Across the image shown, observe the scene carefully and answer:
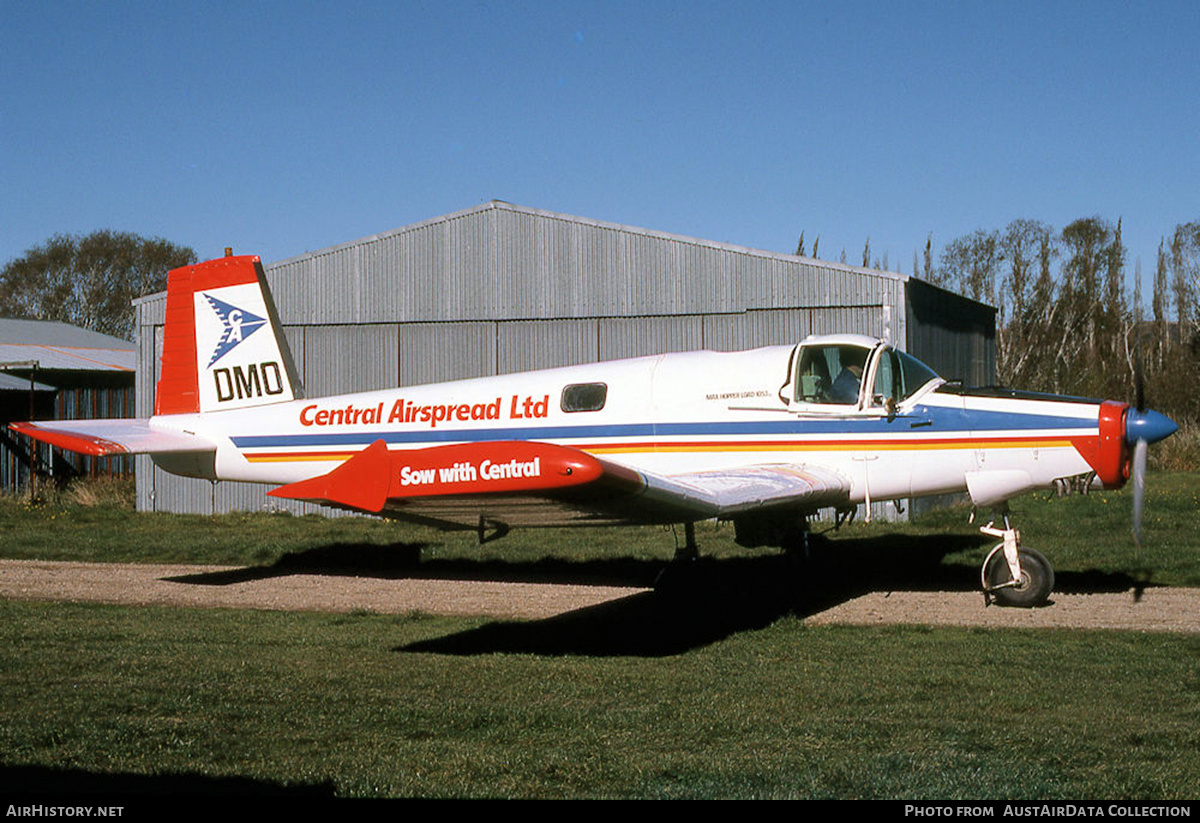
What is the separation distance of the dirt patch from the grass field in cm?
Answer: 57

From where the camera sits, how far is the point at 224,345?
44.1 feet

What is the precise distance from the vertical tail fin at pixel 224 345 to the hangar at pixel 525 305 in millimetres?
7045

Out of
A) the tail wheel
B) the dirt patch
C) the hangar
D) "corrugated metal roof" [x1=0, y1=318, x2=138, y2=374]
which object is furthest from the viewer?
"corrugated metal roof" [x1=0, y1=318, x2=138, y2=374]

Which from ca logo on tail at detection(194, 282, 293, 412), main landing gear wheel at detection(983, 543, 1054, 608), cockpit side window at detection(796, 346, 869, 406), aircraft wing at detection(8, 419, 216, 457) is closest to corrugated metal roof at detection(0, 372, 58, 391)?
aircraft wing at detection(8, 419, 216, 457)

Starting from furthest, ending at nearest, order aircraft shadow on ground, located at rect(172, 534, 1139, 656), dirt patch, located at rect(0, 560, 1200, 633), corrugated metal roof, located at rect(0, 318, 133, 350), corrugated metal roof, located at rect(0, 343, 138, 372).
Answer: corrugated metal roof, located at rect(0, 318, 133, 350)
corrugated metal roof, located at rect(0, 343, 138, 372)
dirt patch, located at rect(0, 560, 1200, 633)
aircraft shadow on ground, located at rect(172, 534, 1139, 656)

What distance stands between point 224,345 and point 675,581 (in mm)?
6294

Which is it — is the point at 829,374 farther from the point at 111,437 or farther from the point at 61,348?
the point at 61,348

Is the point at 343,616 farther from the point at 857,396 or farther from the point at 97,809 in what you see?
the point at 97,809

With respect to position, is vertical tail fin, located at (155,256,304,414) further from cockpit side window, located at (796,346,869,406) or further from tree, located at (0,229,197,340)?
tree, located at (0,229,197,340)

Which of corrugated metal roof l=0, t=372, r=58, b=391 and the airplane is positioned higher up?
corrugated metal roof l=0, t=372, r=58, b=391

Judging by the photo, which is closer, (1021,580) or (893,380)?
(1021,580)

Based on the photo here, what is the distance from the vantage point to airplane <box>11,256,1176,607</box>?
786 centimetres

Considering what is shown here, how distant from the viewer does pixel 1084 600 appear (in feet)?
36.1

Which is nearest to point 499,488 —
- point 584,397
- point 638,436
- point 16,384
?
point 638,436
